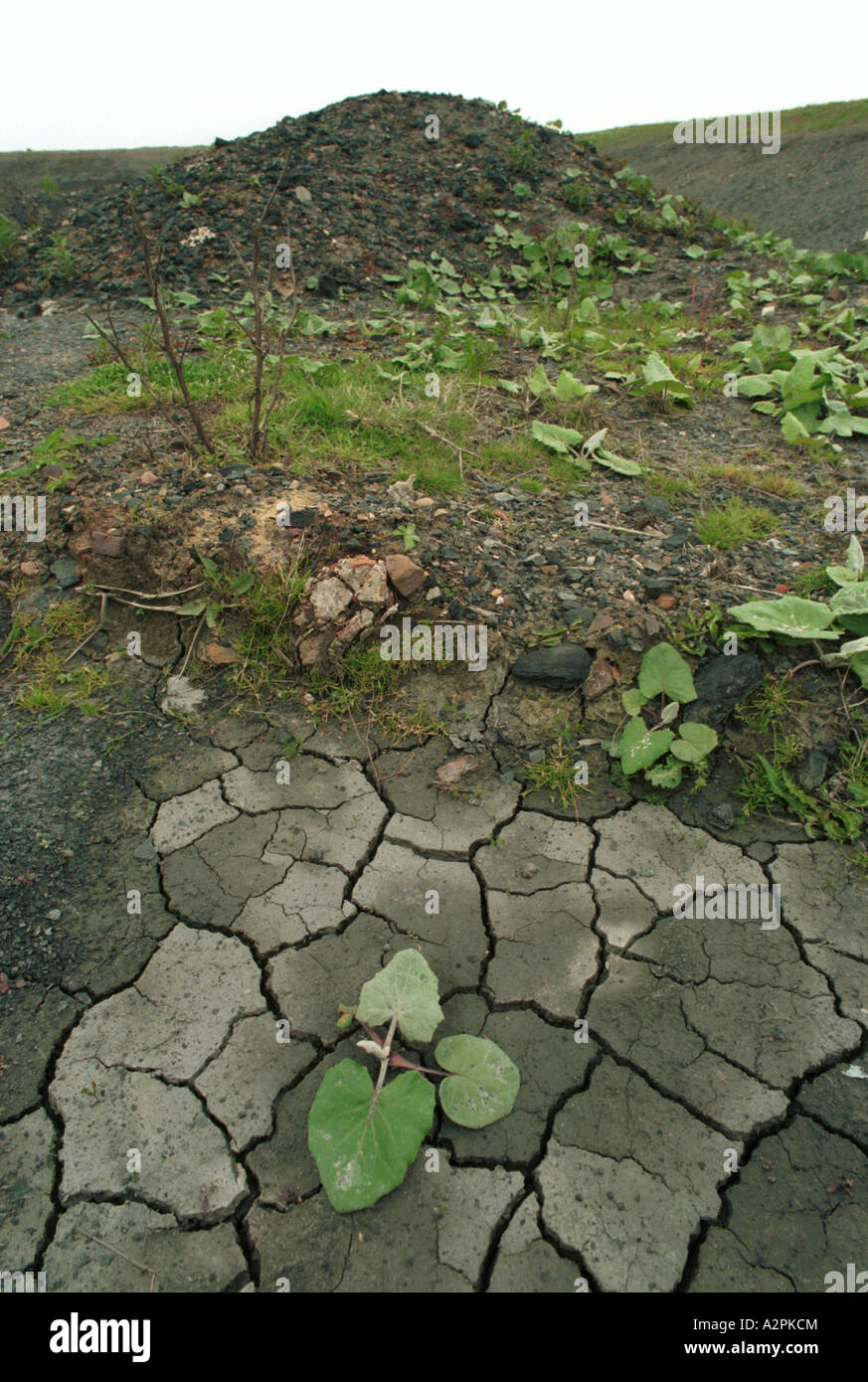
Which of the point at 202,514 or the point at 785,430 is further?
the point at 785,430

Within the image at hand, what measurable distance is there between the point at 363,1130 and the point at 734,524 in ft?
9.82

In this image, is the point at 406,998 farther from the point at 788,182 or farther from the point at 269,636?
the point at 788,182

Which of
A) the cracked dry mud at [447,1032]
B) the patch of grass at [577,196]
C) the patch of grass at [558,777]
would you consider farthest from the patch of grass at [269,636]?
the patch of grass at [577,196]

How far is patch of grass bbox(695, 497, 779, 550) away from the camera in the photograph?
340cm

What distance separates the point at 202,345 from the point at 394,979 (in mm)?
4637

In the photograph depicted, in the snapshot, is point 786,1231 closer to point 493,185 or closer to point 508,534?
point 508,534

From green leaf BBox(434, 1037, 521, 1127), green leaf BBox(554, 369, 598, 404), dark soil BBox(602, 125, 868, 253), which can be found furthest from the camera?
dark soil BBox(602, 125, 868, 253)

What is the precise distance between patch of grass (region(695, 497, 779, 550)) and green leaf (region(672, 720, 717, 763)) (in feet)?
3.55

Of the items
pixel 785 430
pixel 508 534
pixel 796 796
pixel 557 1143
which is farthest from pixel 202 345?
pixel 557 1143

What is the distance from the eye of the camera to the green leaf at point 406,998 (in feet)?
6.49

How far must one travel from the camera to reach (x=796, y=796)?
268cm

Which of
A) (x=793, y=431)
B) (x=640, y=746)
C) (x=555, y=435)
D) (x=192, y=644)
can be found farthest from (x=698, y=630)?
(x=192, y=644)

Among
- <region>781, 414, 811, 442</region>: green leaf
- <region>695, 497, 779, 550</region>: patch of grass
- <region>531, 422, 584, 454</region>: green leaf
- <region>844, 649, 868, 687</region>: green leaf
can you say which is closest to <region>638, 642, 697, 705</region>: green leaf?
<region>844, 649, 868, 687</region>: green leaf

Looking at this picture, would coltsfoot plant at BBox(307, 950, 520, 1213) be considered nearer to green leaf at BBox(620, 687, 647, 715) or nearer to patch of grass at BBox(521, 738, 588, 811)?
patch of grass at BBox(521, 738, 588, 811)
